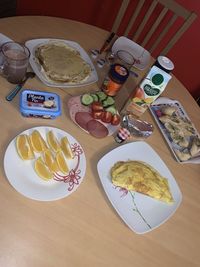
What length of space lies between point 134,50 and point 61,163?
839 millimetres

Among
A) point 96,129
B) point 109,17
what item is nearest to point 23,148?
point 96,129

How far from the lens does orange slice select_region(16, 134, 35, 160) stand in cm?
95

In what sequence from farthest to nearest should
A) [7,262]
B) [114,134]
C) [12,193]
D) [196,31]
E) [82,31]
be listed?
[196,31] → [82,31] → [114,134] → [12,193] → [7,262]

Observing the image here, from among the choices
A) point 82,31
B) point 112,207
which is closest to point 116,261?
point 112,207

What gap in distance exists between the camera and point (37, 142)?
0.99 meters

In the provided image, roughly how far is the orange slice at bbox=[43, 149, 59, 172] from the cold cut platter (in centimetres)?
20

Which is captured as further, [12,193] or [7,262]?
[12,193]

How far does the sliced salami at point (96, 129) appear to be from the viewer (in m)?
1.12

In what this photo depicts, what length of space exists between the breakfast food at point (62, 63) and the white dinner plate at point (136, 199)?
397 mm

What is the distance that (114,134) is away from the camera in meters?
1.17

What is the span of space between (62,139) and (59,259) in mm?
404

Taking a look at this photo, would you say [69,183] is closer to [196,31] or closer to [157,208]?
[157,208]

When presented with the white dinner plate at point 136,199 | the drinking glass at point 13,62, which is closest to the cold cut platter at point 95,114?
the white dinner plate at point 136,199

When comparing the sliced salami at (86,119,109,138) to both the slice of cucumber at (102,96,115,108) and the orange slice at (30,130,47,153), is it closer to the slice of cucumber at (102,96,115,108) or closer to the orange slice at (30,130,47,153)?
the slice of cucumber at (102,96,115,108)
